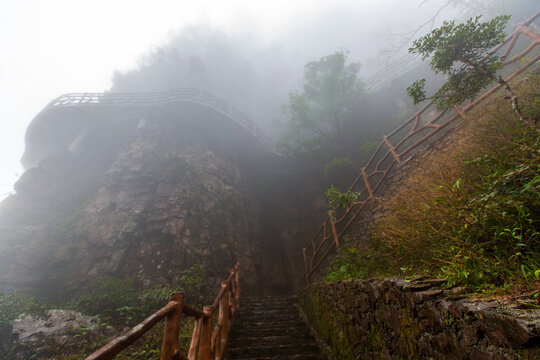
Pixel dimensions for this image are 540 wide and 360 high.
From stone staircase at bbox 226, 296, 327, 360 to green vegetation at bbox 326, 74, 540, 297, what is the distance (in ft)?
4.93

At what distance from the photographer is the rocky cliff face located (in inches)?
320

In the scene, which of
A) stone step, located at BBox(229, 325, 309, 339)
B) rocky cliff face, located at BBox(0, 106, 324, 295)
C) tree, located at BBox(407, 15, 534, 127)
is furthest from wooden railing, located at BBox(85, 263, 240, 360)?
rocky cliff face, located at BBox(0, 106, 324, 295)

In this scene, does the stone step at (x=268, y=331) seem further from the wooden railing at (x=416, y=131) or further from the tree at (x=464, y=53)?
the tree at (x=464, y=53)

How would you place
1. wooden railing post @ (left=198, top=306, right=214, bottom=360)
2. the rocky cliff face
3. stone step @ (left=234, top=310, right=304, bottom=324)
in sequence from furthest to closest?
1. the rocky cliff face
2. stone step @ (left=234, top=310, right=304, bottom=324)
3. wooden railing post @ (left=198, top=306, right=214, bottom=360)

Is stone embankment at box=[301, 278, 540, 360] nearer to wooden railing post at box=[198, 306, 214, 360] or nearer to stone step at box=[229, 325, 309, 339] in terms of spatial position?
stone step at box=[229, 325, 309, 339]

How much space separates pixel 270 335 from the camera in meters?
4.15

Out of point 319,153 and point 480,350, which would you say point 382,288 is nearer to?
point 480,350

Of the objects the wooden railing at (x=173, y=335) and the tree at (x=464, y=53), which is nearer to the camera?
the wooden railing at (x=173, y=335)

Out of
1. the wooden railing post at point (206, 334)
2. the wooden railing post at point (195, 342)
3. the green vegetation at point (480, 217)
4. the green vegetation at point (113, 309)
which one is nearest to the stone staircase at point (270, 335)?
the green vegetation at point (113, 309)

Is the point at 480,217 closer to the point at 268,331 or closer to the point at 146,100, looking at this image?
the point at 268,331

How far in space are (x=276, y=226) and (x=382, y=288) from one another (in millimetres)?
10334

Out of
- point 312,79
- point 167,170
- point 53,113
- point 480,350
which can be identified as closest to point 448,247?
point 480,350

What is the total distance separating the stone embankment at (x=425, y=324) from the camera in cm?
102

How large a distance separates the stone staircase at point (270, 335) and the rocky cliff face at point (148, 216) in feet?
11.0
